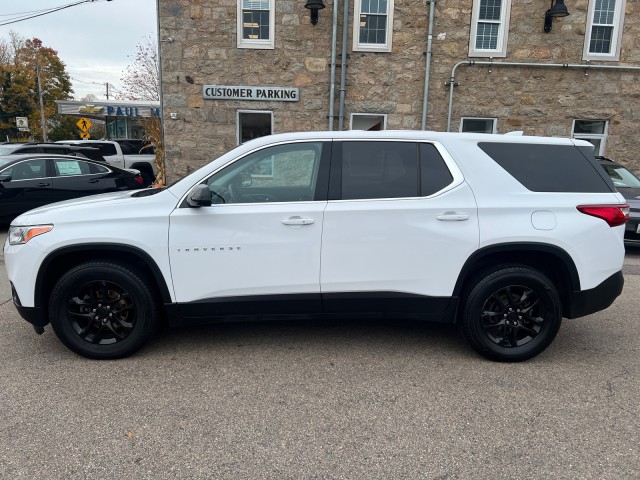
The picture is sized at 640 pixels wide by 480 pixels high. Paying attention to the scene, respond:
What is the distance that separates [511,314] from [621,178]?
253 inches

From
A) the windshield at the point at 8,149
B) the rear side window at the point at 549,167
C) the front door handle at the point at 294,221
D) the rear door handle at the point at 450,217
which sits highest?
the rear side window at the point at 549,167

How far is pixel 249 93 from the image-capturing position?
11.4m

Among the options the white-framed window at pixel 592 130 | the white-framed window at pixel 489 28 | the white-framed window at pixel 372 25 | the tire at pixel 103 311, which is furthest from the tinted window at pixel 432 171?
the white-framed window at pixel 592 130

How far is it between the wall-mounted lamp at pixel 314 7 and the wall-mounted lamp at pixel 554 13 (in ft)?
17.6

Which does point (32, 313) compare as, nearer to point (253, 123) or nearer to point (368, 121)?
point (253, 123)

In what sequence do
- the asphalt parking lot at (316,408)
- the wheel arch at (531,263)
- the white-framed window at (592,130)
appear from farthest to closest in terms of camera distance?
the white-framed window at (592,130), the wheel arch at (531,263), the asphalt parking lot at (316,408)

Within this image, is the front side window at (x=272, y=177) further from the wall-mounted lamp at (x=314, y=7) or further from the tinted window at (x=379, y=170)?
the wall-mounted lamp at (x=314, y=7)

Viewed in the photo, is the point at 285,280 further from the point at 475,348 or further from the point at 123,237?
the point at 475,348

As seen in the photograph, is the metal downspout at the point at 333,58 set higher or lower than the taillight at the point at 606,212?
higher

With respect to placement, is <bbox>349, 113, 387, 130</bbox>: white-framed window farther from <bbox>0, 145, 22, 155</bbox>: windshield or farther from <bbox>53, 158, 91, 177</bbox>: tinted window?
<bbox>0, 145, 22, 155</bbox>: windshield

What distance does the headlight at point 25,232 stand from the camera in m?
3.50

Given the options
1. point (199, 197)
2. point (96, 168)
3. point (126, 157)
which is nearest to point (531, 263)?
point (199, 197)

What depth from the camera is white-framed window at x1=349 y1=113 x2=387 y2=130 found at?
11766 mm

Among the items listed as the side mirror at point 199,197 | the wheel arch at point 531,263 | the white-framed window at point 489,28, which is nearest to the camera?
the side mirror at point 199,197
